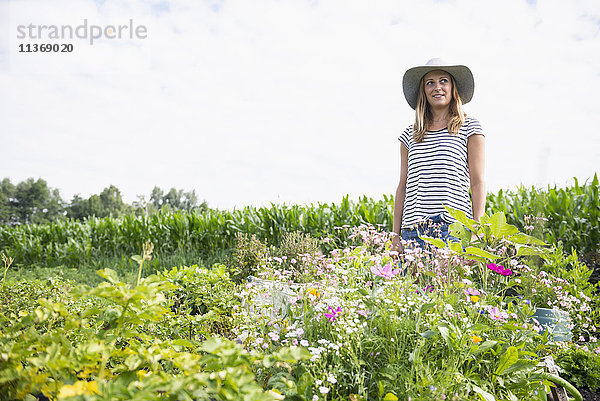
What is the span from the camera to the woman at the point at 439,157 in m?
2.96

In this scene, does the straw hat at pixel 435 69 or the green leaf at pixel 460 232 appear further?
the straw hat at pixel 435 69

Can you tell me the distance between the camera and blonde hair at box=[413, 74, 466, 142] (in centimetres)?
307

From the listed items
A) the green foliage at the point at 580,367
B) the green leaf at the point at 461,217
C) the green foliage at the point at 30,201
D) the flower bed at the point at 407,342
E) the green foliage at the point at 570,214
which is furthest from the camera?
the green foliage at the point at 30,201

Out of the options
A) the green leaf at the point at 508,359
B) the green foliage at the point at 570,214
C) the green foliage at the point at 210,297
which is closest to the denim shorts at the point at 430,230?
the green leaf at the point at 508,359

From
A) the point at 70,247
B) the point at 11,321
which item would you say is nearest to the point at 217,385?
the point at 11,321

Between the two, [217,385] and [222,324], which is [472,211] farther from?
[217,385]

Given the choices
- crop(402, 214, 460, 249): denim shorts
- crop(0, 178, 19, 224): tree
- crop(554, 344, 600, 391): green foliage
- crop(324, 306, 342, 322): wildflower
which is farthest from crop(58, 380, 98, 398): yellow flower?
crop(0, 178, 19, 224): tree

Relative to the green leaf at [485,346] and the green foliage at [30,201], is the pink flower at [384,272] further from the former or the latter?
the green foliage at [30,201]

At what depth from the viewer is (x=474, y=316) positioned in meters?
1.92

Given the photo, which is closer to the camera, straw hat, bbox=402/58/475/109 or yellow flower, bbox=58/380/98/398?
yellow flower, bbox=58/380/98/398

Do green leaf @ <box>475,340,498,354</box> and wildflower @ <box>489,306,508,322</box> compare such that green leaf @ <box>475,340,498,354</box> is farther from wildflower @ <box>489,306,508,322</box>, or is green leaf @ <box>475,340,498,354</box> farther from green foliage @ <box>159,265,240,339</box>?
green foliage @ <box>159,265,240,339</box>

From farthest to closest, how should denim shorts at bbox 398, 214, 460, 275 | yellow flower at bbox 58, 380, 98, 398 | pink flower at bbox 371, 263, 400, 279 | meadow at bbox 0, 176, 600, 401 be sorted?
denim shorts at bbox 398, 214, 460, 275 → pink flower at bbox 371, 263, 400, 279 → meadow at bbox 0, 176, 600, 401 → yellow flower at bbox 58, 380, 98, 398

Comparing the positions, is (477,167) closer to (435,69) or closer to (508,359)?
(435,69)

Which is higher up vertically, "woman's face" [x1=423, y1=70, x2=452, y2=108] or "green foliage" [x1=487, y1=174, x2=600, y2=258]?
"woman's face" [x1=423, y1=70, x2=452, y2=108]
